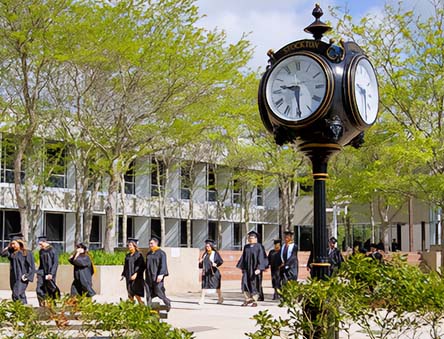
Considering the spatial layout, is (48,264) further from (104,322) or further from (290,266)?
(104,322)

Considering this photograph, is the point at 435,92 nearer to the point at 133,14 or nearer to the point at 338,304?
the point at 133,14

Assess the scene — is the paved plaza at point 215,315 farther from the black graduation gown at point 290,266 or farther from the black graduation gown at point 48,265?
the black graduation gown at point 48,265

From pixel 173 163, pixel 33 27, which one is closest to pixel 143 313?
pixel 33 27

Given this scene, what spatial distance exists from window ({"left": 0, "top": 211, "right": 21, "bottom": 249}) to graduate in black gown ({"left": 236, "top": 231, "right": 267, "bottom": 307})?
23125 millimetres

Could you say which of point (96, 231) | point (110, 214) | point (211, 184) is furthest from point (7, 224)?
point (110, 214)

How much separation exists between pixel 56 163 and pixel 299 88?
31.9 metres

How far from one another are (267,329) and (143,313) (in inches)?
33.1

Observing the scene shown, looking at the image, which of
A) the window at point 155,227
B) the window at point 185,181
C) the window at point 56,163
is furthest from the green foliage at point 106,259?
the window at point 155,227

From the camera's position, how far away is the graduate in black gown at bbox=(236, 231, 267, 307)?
64.6 ft

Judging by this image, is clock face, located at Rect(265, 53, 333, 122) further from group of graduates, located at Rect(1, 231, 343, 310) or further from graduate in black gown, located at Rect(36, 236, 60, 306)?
graduate in black gown, located at Rect(36, 236, 60, 306)

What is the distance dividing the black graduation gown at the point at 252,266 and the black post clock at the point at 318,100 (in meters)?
13.7

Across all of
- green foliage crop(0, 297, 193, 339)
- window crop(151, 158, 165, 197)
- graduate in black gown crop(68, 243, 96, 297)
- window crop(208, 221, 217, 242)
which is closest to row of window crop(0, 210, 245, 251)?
Result: window crop(151, 158, 165, 197)

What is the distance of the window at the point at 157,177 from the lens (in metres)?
44.9

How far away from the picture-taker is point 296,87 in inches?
239
